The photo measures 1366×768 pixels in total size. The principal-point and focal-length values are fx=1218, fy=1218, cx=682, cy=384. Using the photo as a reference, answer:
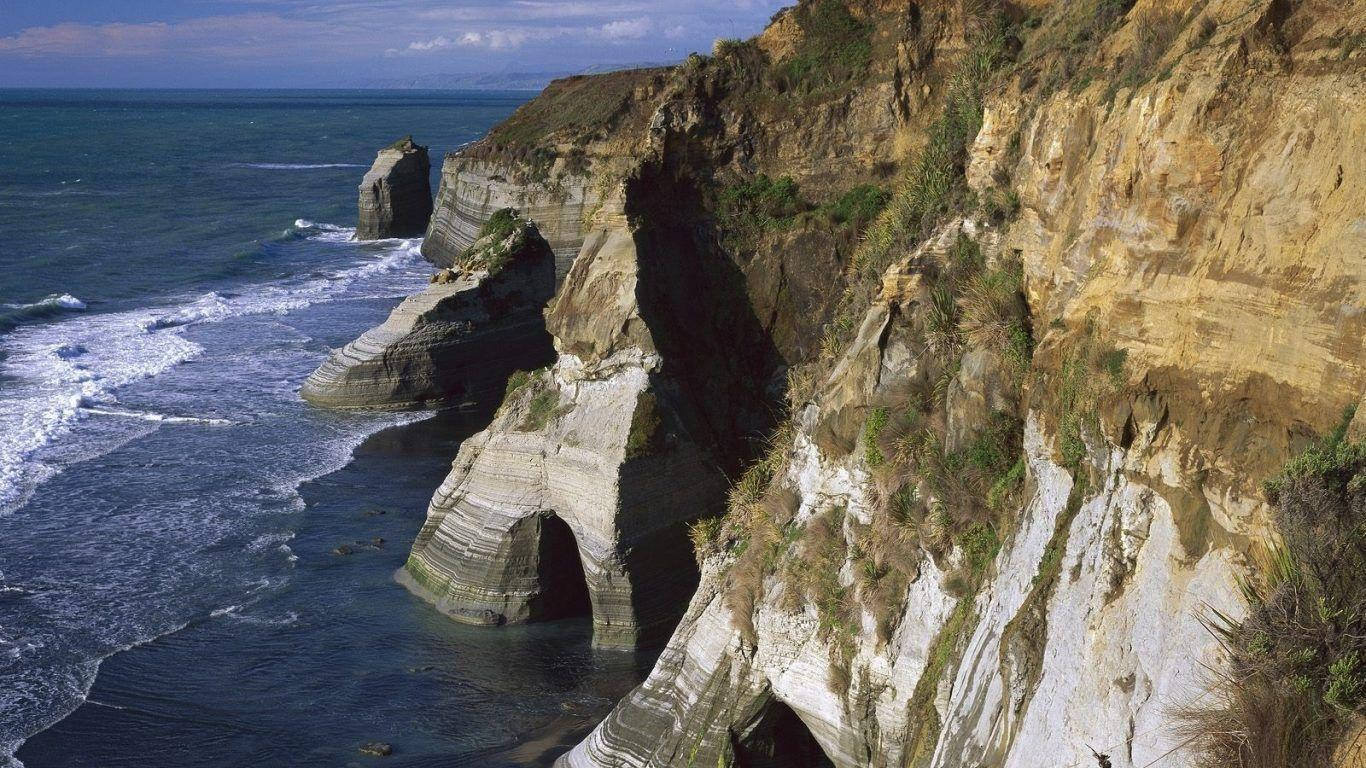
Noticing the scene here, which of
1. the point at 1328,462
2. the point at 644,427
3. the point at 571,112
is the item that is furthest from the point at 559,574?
the point at 571,112

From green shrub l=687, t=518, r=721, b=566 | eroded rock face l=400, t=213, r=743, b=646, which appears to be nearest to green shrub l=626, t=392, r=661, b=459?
eroded rock face l=400, t=213, r=743, b=646

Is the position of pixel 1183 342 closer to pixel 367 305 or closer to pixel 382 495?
pixel 382 495

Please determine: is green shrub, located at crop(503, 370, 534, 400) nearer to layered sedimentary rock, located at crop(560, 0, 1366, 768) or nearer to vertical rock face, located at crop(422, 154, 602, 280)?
layered sedimentary rock, located at crop(560, 0, 1366, 768)

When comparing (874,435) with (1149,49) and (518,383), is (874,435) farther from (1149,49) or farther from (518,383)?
(518,383)

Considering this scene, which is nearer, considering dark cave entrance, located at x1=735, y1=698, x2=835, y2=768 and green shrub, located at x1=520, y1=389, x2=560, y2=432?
dark cave entrance, located at x1=735, y1=698, x2=835, y2=768

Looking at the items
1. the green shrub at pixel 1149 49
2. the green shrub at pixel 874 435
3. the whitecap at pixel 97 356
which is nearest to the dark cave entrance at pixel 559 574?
the green shrub at pixel 874 435

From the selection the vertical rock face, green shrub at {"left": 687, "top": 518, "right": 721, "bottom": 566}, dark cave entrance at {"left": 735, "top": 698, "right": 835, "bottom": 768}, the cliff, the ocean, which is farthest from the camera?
the vertical rock face
